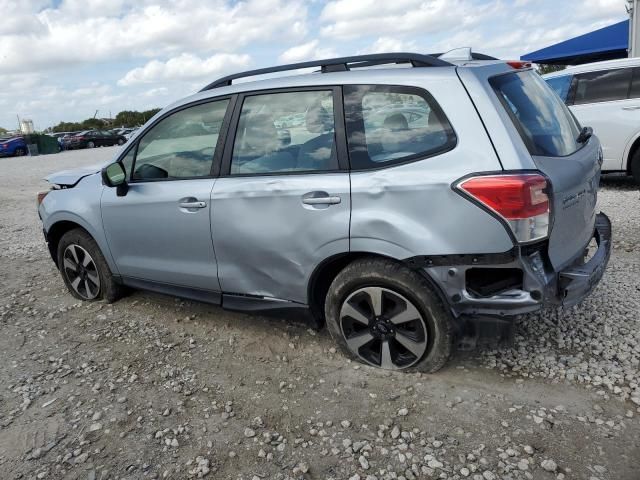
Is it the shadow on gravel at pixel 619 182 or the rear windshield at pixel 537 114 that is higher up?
the rear windshield at pixel 537 114

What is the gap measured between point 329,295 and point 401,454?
1008mm

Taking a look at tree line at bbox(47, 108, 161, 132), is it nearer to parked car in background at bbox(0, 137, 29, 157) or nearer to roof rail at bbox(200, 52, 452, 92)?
parked car in background at bbox(0, 137, 29, 157)

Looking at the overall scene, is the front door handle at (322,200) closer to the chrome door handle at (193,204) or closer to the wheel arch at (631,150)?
the chrome door handle at (193,204)

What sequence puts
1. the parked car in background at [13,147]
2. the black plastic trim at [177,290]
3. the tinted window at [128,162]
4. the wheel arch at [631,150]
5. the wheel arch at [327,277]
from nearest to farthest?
the wheel arch at [327,277] → the black plastic trim at [177,290] → the tinted window at [128,162] → the wheel arch at [631,150] → the parked car in background at [13,147]

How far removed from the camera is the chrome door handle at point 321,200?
2912mm

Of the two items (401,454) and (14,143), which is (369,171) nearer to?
(401,454)

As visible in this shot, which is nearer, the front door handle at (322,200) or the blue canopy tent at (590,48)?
the front door handle at (322,200)

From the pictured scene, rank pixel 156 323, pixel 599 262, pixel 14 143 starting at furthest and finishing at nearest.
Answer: pixel 14 143 → pixel 156 323 → pixel 599 262

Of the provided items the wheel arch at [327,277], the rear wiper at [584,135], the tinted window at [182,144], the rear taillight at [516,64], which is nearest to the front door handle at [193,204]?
the tinted window at [182,144]

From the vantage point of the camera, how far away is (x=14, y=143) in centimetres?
3144

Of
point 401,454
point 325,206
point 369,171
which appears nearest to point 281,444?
point 401,454

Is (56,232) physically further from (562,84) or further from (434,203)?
(562,84)

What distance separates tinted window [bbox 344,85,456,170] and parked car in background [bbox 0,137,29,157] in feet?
112

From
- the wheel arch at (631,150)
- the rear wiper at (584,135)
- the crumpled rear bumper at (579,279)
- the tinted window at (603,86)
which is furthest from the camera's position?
the tinted window at (603,86)
